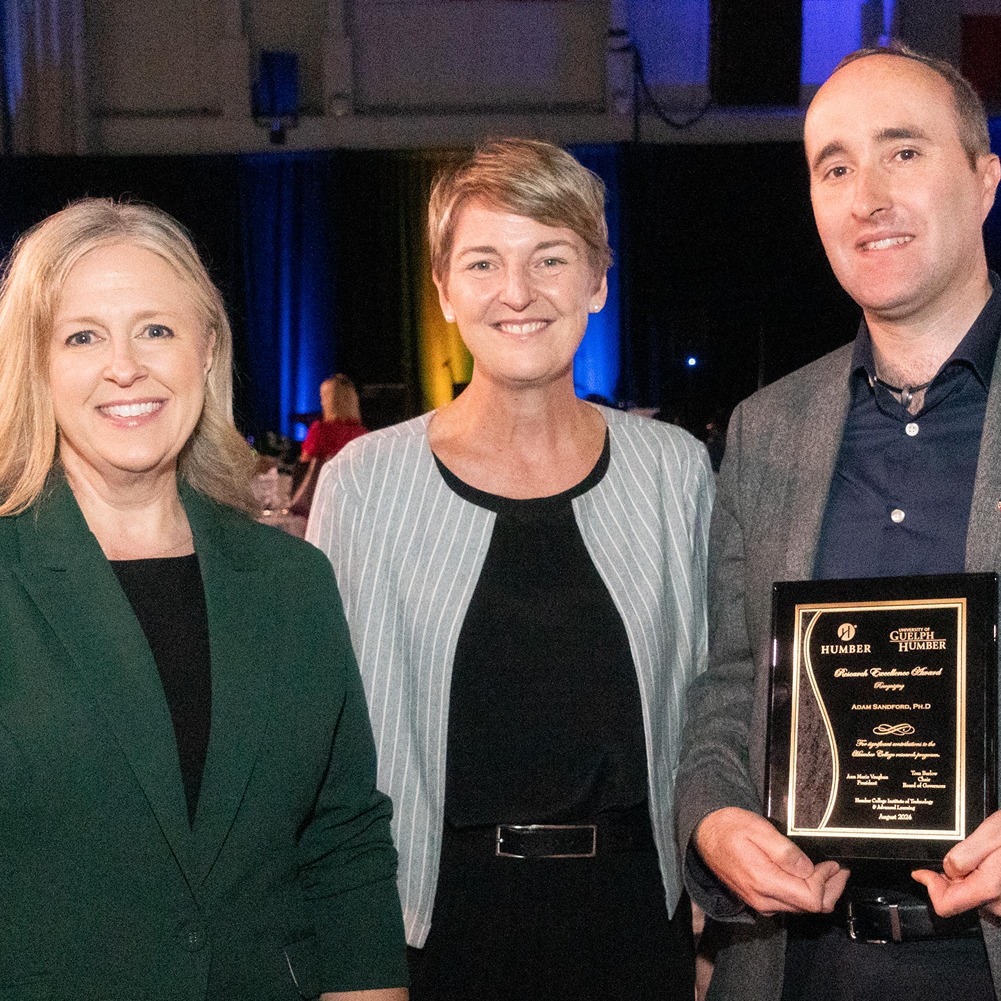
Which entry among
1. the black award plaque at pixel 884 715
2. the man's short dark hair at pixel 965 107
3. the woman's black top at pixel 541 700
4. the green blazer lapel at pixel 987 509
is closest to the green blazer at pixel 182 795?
the woman's black top at pixel 541 700

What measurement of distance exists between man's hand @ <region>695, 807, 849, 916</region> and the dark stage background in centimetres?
1117

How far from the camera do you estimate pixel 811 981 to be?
196 cm

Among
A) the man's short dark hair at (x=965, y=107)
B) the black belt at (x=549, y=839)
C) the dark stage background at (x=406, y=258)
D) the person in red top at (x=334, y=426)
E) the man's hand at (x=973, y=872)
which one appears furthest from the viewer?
the dark stage background at (x=406, y=258)

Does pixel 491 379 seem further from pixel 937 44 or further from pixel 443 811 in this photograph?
pixel 937 44

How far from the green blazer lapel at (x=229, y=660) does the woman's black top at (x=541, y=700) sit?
421 millimetres

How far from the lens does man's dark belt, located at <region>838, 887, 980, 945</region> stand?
1.85 metres

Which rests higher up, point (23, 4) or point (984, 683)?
point (23, 4)

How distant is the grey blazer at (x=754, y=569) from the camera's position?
202 centimetres

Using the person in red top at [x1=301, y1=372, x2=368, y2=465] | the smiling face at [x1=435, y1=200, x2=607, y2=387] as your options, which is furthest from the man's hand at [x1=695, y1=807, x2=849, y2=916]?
the person in red top at [x1=301, y1=372, x2=368, y2=465]

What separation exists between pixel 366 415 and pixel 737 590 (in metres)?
10.8

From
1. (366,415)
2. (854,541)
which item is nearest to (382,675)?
(854,541)

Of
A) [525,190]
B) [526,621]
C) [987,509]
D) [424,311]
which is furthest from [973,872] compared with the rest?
[424,311]

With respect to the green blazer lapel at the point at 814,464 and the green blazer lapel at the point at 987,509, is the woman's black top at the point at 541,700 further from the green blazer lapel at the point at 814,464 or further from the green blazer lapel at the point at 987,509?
Answer: the green blazer lapel at the point at 987,509

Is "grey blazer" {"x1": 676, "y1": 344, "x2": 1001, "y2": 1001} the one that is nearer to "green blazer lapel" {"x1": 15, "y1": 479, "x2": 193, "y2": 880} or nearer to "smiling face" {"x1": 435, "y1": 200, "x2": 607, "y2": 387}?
"smiling face" {"x1": 435, "y1": 200, "x2": 607, "y2": 387}
